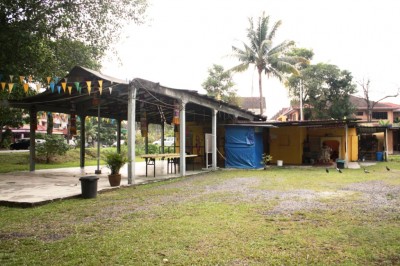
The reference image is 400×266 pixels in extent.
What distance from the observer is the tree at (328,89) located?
27531mm

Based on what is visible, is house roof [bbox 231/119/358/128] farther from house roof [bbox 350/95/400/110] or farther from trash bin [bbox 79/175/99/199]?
house roof [bbox 350/95/400/110]

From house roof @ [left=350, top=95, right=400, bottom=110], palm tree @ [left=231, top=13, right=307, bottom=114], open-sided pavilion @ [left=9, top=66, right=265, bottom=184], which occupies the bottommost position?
open-sided pavilion @ [left=9, top=66, right=265, bottom=184]

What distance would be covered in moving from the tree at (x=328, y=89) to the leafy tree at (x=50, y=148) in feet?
65.9

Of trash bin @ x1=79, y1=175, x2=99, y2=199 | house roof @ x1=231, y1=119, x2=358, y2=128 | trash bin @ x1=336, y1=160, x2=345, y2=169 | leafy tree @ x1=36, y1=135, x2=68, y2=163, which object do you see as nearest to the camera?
trash bin @ x1=79, y1=175, x2=99, y2=199

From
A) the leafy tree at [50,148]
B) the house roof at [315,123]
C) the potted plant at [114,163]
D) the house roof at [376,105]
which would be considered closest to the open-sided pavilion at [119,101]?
the potted plant at [114,163]

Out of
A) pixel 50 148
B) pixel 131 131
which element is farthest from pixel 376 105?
pixel 131 131

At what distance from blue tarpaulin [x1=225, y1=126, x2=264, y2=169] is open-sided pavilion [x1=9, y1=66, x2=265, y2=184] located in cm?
91

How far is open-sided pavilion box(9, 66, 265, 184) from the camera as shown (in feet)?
32.2

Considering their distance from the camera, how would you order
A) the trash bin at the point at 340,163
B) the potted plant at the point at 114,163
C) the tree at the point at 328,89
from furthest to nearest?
the tree at the point at 328,89
the trash bin at the point at 340,163
the potted plant at the point at 114,163

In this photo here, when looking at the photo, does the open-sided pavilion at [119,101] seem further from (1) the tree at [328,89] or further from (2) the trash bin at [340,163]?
(1) the tree at [328,89]

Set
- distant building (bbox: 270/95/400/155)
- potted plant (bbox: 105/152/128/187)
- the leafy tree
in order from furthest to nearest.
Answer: distant building (bbox: 270/95/400/155)
the leafy tree
potted plant (bbox: 105/152/128/187)

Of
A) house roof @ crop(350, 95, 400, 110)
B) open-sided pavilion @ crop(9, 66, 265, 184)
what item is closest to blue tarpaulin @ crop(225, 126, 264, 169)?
open-sided pavilion @ crop(9, 66, 265, 184)

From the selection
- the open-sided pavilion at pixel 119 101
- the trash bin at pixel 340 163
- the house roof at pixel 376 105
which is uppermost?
the house roof at pixel 376 105

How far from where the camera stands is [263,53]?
25.0m
